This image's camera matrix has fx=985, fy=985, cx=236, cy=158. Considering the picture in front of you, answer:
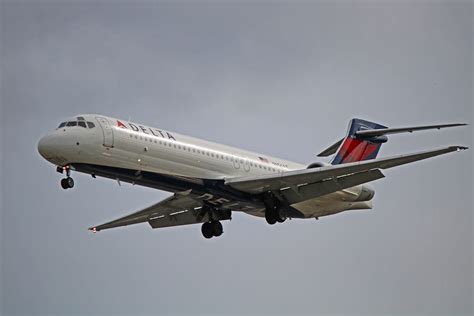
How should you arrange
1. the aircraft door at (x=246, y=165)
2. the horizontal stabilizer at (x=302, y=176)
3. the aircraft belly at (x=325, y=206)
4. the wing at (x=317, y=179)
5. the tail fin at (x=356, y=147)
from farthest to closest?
the tail fin at (x=356, y=147) < the aircraft belly at (x=325, y=206) < the aircraft door at (x=246, y=165) < the wing at (x=317, y=179) < the horizontal stabilizer at (x=302, y=176)

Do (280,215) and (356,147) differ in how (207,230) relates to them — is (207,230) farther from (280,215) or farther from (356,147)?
(356,147)

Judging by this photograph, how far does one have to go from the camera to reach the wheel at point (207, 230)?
125 feet

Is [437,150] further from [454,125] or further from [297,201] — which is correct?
[297,201]

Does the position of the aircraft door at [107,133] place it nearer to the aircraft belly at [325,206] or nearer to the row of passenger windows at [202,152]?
the row of passenger windows at [202,152]

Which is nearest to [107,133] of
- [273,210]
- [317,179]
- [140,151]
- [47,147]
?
[140,151]

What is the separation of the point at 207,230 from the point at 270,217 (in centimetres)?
298

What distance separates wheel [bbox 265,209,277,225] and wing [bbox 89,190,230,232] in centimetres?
206

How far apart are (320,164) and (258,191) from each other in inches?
100

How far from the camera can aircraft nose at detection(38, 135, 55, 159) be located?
32.0 metres

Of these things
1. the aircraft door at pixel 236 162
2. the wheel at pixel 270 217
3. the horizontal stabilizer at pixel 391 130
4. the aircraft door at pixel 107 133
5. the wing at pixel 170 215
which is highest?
the horizontal stabilizer at pixel 391 130

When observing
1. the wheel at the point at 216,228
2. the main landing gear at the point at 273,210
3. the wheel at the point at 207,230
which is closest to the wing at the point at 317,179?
the main landing gear at the point at 273,210

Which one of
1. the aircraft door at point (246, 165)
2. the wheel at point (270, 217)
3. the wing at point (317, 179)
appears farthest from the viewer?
the wheel at point (270, 217)

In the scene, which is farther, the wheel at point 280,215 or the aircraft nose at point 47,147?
the wheel at point 280,215

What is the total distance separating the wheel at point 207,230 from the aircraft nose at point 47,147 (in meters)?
8.21
